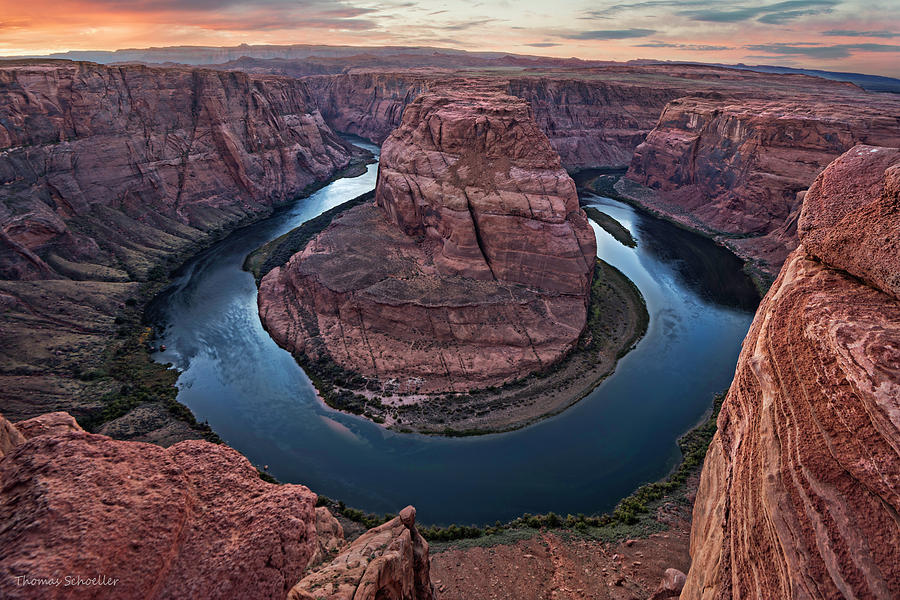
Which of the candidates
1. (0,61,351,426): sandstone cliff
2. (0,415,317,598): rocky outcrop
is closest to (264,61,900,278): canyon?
Answer: (0,61,351,426): sandstone cliff

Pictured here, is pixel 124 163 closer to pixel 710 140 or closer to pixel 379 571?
pixel 379 571

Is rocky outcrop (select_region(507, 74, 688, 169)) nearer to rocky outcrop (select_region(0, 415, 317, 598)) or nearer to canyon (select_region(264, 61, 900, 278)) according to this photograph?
canyon (select_region(264, 61, 900, 278))

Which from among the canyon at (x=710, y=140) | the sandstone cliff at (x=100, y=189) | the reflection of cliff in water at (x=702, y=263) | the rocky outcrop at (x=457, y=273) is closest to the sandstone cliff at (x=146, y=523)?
the sandstone cliff at (x=100, y=189)

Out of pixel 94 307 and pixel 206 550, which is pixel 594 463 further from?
pixel 94 307

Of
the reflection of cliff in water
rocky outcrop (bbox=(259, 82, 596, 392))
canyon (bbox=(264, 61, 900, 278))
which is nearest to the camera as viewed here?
rocky outcrop (bbox=(259, 82, 596, 392))

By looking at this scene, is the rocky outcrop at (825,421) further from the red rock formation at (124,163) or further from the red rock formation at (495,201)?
the red rock formation at (124,163)

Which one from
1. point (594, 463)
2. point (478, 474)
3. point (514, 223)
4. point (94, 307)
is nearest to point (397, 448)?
point (478, 474)
